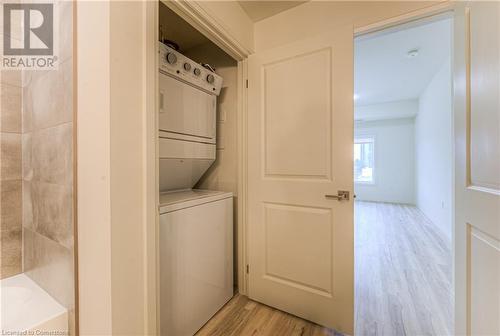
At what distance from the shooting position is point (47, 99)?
102 centimetres

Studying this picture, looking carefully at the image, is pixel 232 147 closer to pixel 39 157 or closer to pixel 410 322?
pixel 39 157

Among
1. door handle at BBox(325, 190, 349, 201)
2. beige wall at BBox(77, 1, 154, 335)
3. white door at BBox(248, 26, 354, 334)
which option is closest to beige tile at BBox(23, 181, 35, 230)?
beige wall at BBox(77, 1, 154, 335)

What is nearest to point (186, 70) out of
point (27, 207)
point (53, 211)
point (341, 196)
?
point (53, 211)

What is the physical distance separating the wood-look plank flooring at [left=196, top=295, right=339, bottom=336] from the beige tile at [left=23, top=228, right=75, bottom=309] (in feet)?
2.89

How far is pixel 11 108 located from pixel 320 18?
Answer: 2.04 meters

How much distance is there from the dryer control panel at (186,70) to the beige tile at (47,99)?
523 millimetres

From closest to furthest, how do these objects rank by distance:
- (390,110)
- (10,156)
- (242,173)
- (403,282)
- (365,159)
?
(10,156) < (242,173) < (403,282) < (390,110) < (365,159)

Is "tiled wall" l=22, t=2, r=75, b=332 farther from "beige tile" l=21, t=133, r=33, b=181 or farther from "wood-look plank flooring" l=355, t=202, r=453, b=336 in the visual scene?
"wood-look plank flooring" l=355, t=202, r=453, b=336

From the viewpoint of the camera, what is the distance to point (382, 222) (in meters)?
4.11

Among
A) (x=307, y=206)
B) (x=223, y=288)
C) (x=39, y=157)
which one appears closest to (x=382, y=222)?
(x=307, y=206)

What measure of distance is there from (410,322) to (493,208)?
115 cm

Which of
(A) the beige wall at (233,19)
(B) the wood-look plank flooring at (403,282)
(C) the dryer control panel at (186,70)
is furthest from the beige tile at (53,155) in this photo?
(B) the wood-look plank flooring at (403,282)

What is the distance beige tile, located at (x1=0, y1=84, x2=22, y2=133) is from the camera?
3.91ft

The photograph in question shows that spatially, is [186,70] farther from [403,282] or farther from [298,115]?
[403,282]
